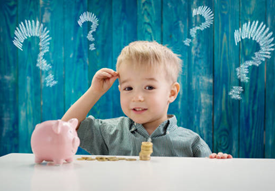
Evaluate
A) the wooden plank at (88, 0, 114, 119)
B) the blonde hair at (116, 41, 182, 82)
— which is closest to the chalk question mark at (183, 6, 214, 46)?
the wooden plank at (88, 0, 114, 119)

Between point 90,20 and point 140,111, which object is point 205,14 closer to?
point 90,20

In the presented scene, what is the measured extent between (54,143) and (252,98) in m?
1.69

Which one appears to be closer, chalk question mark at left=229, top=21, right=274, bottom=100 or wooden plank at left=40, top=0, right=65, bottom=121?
chalk question mark at left=229, top=21, right=274, bottom=100

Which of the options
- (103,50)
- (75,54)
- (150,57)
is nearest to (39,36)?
(75,54)

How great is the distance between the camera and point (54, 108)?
2.17m

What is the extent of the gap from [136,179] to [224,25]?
69.5 inches

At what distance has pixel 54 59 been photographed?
2.18 m

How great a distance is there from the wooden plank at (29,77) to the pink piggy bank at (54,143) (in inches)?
62.3

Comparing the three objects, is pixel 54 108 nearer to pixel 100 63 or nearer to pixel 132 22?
pixel 100 63

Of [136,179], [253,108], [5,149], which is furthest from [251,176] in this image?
[5,149]

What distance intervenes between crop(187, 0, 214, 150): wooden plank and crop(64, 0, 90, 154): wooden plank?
0.75 metres

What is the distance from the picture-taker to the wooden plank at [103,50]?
2.12 m

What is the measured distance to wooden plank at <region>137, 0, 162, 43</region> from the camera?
209 centimetres

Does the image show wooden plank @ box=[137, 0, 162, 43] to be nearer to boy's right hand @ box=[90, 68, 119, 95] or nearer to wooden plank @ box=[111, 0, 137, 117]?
wooden plank @ box=[111, 0, 137, 117]
